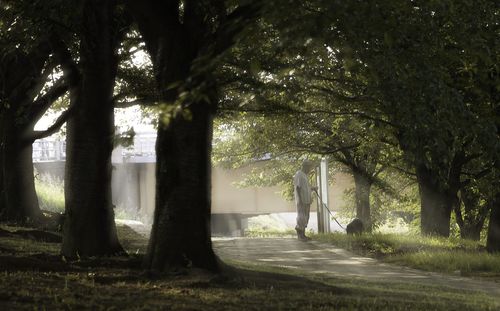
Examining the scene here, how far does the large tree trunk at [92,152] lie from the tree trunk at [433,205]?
11.6m

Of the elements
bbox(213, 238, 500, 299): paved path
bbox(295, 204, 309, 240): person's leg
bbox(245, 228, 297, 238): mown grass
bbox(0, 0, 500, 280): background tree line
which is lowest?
bbox(245, 228, 297, 238): mown grass

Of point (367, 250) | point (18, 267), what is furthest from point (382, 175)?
point (18, 267)

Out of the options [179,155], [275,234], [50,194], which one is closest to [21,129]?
[179,155]

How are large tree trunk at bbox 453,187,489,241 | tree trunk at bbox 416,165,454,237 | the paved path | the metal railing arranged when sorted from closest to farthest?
the paved path
tree trunk at bbox 416,165,454,237
large tree trunk at bbox 453,187,489,241
the metal railing

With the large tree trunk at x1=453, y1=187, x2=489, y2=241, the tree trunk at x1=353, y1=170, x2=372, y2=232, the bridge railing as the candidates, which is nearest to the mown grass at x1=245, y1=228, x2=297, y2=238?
the tree trunk at x1=353, y1=170, x2=372, y2=232

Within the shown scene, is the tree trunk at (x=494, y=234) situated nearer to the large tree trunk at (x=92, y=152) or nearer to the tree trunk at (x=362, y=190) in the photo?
the large tree trunk at (x=92, y=152)

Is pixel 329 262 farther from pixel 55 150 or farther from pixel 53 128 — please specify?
pixel 55 150

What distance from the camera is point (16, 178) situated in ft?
58.3

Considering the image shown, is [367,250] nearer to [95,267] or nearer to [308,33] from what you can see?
[95,267]

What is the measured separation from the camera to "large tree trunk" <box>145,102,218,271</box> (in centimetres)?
876

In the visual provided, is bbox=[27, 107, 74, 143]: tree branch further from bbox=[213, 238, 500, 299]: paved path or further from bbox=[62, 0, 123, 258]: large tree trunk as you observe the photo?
bbox=[62, 0, 123, 258]: large tree trunk

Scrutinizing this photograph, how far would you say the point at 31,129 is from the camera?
60.1 ft

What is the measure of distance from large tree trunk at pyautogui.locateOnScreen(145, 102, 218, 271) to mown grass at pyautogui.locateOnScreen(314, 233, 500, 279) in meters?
7.38

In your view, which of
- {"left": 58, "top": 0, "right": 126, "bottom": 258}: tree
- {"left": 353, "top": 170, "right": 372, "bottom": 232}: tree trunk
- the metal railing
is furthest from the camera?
the metal railing
